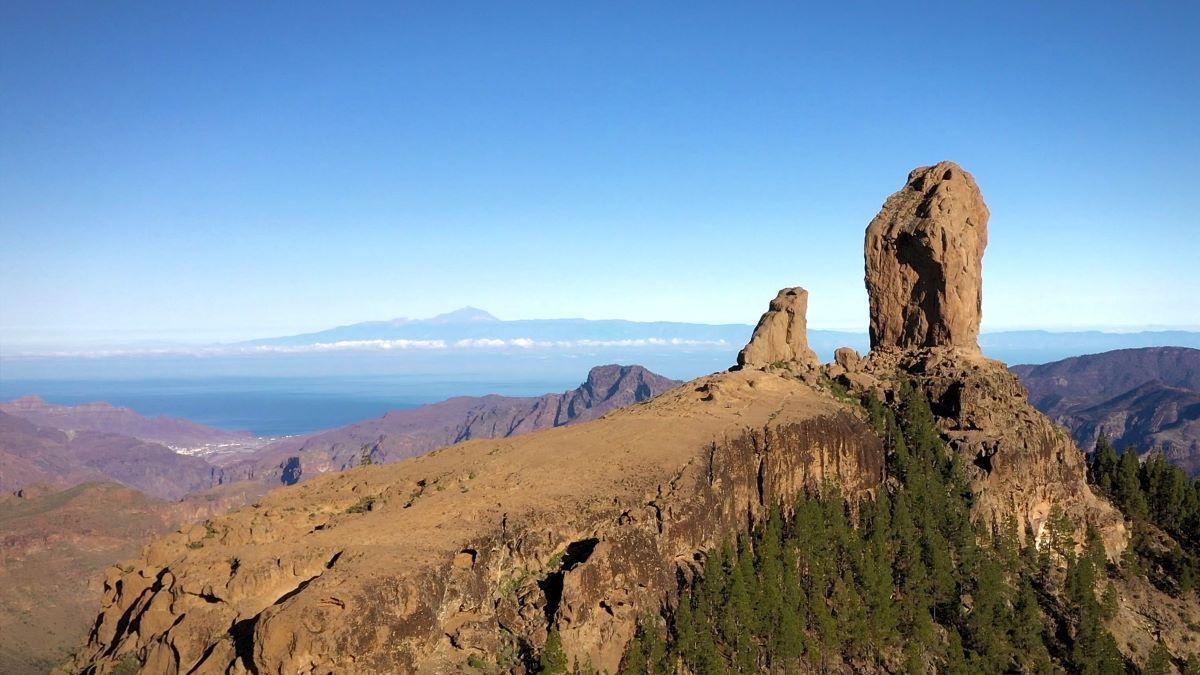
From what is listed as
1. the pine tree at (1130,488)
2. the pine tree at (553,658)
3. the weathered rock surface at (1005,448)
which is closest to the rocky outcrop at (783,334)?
the weathered rock surface at (1005,448)

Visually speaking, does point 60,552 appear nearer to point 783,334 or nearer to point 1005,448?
point 783,334

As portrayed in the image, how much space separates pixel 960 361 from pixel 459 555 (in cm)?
5076

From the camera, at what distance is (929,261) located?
7875cm

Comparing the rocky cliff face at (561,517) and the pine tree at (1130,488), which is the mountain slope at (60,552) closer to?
the rocky cliff face at (561,517)

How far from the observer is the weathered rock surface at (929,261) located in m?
77.6

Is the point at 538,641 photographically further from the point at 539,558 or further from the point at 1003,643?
the point at 1003,643

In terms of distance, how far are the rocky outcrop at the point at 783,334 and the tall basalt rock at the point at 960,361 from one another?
641 cm

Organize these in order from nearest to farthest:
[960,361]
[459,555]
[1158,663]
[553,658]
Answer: [553,658] < [459,555] < [1158,663] < [960,361]

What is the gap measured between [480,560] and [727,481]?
19.4m

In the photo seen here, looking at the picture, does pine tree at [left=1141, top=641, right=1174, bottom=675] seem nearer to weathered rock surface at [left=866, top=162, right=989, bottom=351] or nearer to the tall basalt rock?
the tall basalt rock

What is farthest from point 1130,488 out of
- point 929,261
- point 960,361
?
point 929,261

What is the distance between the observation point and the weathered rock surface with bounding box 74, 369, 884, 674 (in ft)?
124

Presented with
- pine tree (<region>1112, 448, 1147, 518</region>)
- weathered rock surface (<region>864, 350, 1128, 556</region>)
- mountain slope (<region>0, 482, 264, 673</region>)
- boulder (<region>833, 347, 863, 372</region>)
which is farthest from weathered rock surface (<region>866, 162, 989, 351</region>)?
mountain slope (<region>0, 482, 264, 673</region>)

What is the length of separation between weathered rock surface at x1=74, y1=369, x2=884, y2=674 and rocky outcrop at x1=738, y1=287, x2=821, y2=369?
18850 millimetres
